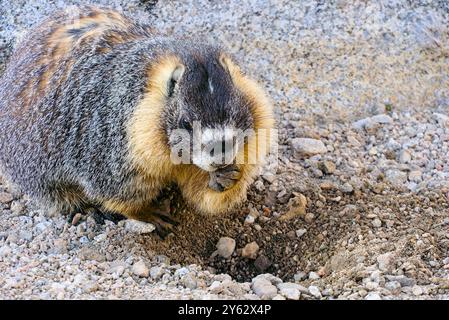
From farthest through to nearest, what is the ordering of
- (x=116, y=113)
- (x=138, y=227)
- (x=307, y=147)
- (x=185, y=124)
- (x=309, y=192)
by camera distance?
(x=307, y=147)
(x=309, y=192)
(x=138, y=227)
(x=116, y=113)
(x=185, y=124)

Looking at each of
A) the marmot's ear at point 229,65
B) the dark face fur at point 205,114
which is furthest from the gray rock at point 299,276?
the marmot's ear at point 229,65

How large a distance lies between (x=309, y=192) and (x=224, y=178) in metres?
0.89

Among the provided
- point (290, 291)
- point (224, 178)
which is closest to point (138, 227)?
point (224, 178)

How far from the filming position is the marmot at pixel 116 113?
4246 mm

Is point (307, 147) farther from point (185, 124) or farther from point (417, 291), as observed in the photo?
point (417, 291)

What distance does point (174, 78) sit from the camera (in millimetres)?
4285

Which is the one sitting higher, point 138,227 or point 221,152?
point 221,152

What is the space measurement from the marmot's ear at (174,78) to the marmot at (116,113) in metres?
0.01

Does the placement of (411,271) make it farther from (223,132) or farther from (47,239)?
(47,239)

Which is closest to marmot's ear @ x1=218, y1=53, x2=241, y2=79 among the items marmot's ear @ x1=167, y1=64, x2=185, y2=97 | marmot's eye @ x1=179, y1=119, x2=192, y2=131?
marmot's ear @ x1=167, y1=64, x2=185, y2=97

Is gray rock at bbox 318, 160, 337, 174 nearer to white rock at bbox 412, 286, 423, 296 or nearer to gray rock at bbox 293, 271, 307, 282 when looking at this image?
gray rock at bbox 293, 271, 307, 282

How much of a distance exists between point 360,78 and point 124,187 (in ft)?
7.79

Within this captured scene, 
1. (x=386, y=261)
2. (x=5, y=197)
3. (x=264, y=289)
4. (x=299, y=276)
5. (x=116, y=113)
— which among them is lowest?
(x=5, y=197)

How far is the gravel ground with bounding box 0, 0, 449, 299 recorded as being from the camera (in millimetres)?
4180
